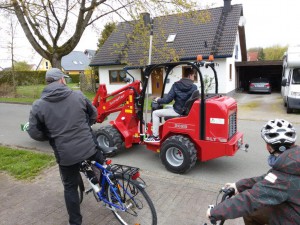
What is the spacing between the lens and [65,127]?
2.89 meters

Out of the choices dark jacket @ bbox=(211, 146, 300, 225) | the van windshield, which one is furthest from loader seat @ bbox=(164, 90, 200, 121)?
the van windshield

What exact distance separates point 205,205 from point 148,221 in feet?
3.14

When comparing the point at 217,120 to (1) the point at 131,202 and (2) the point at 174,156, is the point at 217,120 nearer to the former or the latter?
(2) the point at 174,156

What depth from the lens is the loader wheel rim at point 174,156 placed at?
503cm

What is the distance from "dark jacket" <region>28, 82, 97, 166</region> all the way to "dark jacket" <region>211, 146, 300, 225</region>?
1710 millimetres

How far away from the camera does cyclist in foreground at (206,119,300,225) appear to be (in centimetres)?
170

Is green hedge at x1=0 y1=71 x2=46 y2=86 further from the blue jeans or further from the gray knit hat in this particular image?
the blue jeans

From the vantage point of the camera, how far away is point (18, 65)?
21234 millimetres

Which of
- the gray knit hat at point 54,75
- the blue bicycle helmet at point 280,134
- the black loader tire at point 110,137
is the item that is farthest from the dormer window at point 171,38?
the blue bicycle helmet at point 280,134

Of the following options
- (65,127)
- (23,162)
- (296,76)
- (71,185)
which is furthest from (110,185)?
(296,76)

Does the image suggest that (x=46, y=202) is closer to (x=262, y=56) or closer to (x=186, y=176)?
(x=186, y=176)

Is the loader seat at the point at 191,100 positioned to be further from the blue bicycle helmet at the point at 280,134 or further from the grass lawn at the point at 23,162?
the grass lawn at the point at 23,162

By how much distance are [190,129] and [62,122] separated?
2598 millimetres

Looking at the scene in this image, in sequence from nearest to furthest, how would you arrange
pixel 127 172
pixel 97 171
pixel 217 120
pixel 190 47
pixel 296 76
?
pixel 127 172
pixel 97 171
pixel 217 120
pixel 296 76
pixel 190 47
